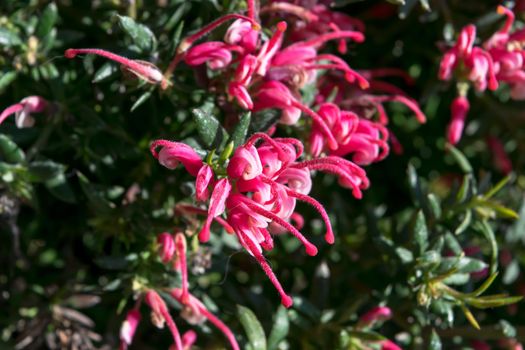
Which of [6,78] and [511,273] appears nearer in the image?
[6,78]

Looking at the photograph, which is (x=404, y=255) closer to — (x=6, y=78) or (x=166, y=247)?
(x=166, y=247)

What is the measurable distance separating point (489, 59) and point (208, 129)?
0.47 metres

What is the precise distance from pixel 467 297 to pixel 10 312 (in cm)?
72

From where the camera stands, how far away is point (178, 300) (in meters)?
1.14

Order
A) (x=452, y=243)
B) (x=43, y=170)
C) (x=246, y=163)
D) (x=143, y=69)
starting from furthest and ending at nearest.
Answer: (x=452, y=243), (x=43, y=170), (x=143, y=69), (x=246, y=163)

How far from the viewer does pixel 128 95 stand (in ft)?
3.96

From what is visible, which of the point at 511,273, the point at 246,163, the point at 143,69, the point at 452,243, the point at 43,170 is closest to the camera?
the point at 246,163

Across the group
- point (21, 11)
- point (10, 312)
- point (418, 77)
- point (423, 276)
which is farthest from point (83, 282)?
point (418, 77)

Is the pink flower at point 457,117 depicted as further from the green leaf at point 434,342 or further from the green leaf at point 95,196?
the green leaf at point 95,196

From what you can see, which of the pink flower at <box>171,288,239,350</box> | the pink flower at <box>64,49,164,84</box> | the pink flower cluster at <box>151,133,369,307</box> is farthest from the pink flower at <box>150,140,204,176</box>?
the pink flower at <box>171,288,239,350</box>

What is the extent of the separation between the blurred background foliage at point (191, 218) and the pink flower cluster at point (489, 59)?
0.26 ft

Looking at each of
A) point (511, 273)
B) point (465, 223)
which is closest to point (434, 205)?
point (465, 223)

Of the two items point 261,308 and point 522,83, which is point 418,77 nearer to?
point 522,83

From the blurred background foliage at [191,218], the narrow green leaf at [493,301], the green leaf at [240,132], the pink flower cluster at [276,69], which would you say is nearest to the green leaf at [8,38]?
the blurred background foliage at [191,218]
